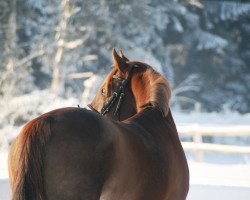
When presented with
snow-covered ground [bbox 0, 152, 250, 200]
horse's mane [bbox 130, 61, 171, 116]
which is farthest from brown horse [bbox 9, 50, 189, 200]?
snow-covered ground [bbox 0, 152, 250, 200]

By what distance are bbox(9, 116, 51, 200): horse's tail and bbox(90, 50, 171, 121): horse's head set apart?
1313 mm

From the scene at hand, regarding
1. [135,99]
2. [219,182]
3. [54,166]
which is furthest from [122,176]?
[219,182]

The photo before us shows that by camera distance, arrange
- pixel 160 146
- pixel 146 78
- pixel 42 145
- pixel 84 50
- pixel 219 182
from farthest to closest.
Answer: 1. pixel 84 50
2. pixel 219 182
3. pixel 146 78
4. pixel 160 146
5. pixel 42 145

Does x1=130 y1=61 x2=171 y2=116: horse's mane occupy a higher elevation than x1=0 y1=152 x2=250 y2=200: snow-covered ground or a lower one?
higher

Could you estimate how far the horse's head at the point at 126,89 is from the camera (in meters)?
3.94

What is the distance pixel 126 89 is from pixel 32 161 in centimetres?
159

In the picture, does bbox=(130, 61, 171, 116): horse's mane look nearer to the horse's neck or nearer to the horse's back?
the horse's neck

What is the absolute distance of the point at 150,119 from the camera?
11.8 feet

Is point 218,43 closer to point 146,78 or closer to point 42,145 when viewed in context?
point 146,78

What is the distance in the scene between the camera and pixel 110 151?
272 centimetres

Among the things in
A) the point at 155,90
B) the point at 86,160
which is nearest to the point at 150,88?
the point at 155,90

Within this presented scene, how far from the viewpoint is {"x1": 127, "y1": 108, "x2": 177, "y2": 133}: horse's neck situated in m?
3.50

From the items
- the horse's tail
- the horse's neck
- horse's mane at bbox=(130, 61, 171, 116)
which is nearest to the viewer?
the horse's tail

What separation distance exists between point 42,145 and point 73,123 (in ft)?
0.60
